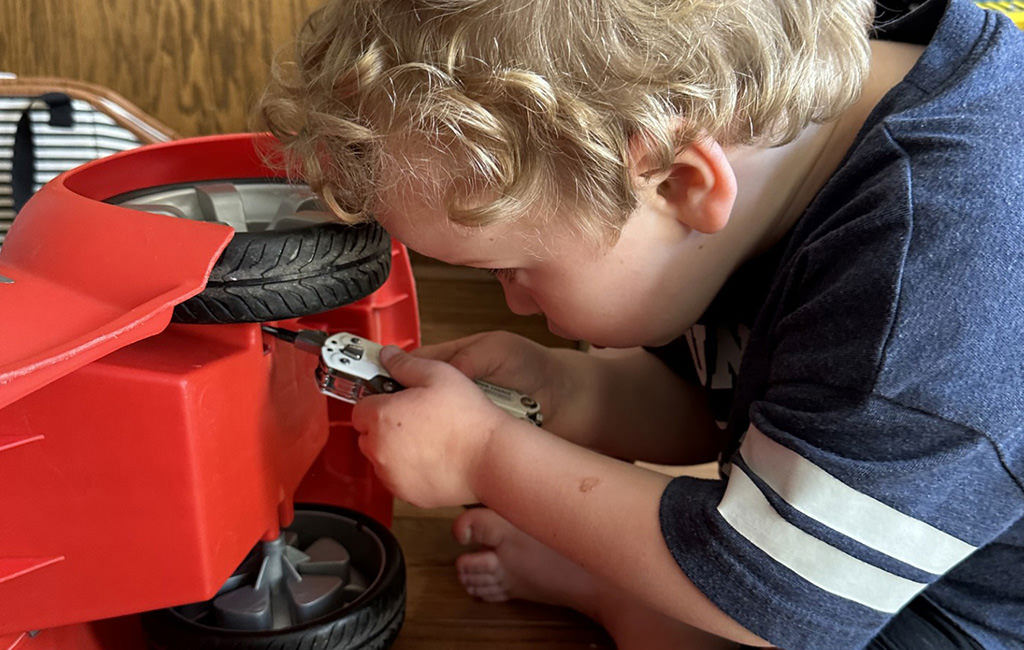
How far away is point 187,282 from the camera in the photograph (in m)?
0.54

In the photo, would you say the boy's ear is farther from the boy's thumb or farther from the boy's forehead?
the boy's thumb

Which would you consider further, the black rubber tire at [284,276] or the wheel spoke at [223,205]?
the wheel spoke at [223,205]

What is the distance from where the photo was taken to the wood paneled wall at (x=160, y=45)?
3.79 ft

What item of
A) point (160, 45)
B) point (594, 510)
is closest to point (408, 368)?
point (594, 510)

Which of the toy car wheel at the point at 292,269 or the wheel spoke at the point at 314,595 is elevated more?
the toy car wheel at the point at 292,269

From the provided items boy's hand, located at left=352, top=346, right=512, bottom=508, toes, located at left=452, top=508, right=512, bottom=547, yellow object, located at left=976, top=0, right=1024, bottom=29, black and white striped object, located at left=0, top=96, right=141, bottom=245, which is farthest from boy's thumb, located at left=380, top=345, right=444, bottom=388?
yellow object, located at left=976, top=0, right=1024, bottom=29

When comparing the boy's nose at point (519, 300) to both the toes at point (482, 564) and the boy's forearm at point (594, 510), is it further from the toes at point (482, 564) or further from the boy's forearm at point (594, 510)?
the toes at point (482, 564)

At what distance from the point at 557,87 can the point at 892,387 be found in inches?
10.0

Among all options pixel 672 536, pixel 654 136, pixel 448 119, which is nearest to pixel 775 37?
pixel 654 136

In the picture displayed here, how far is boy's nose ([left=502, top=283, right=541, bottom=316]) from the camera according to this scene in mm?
722

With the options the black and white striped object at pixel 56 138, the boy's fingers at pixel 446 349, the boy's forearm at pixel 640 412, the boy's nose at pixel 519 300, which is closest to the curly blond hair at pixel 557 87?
the boy's nose at pixel 519 300

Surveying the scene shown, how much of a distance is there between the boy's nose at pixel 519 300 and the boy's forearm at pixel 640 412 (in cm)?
21

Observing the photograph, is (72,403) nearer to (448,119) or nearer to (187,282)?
(187,282)

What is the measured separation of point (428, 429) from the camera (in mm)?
682
